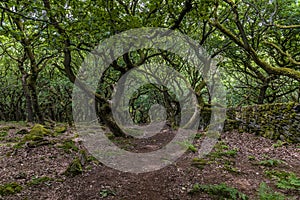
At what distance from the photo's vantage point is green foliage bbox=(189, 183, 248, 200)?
14.3ft

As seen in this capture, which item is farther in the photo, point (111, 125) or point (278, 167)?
point (111, 125)

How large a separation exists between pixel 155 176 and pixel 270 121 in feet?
A: 20.7

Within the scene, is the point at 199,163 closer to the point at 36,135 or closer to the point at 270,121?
the point at 270,121

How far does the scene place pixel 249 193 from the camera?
4605 millimetres

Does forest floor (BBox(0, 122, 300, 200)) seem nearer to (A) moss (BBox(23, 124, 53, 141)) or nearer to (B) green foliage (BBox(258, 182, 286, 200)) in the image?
(B) green foliage (BBox(258, 182, 286, 200))

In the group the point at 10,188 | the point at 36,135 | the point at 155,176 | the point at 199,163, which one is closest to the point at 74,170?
the point at 10,188

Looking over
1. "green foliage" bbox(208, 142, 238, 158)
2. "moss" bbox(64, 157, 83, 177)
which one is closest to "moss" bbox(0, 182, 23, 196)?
"moss" bbox(64, 157, 83, 177)

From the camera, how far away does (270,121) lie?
934cm

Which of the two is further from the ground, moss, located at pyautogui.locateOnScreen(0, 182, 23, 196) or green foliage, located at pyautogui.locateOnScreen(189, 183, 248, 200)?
moss, located at pyautogui.locateOnScreen(0, 182, 23, 196)

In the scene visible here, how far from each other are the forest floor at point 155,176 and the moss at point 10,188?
17mm

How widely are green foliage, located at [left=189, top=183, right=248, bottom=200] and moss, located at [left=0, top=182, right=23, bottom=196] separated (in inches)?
145

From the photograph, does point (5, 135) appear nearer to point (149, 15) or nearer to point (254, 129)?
point (149, 15)

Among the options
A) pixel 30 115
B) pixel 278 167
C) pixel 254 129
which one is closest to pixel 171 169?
pixel 278 167

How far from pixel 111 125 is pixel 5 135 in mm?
5034
